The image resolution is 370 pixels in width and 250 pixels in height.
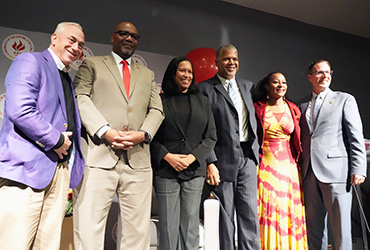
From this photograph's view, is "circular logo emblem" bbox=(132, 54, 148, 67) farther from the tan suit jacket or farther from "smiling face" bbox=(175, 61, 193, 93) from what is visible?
the tan suit jacket

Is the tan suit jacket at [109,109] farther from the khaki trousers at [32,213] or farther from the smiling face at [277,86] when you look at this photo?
the smiling face at [277,86]

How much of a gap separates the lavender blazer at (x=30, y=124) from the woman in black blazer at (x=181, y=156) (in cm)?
82

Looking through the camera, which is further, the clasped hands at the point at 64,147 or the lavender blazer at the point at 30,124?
the clasped hands at the point at 64,147

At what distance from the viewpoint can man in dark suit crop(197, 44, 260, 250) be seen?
2.84 metres

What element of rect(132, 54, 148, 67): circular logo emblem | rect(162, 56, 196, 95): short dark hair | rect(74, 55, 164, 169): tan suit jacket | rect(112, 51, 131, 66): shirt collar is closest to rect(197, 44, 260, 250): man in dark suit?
rect(162, 56, 196, 95): short dark hair

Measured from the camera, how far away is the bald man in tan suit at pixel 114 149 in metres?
2.29

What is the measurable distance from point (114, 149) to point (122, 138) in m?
0.14

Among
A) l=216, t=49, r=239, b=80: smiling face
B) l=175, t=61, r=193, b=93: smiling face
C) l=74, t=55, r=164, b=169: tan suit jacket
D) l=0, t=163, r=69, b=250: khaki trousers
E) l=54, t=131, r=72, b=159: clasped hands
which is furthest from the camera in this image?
l=216, t=49, r=239, b=80: smiling face

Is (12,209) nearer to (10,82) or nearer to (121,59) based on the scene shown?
(10,82)

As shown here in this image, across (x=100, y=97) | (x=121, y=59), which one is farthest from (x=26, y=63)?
(x=121, y=59)

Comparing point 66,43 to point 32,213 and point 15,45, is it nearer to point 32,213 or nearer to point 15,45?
point 32,213

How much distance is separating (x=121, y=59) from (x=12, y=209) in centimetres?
129

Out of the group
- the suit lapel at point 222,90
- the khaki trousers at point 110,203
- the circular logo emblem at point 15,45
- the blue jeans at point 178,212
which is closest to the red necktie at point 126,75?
the khaki trousers at point 110,203

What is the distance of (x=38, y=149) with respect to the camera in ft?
6.40
